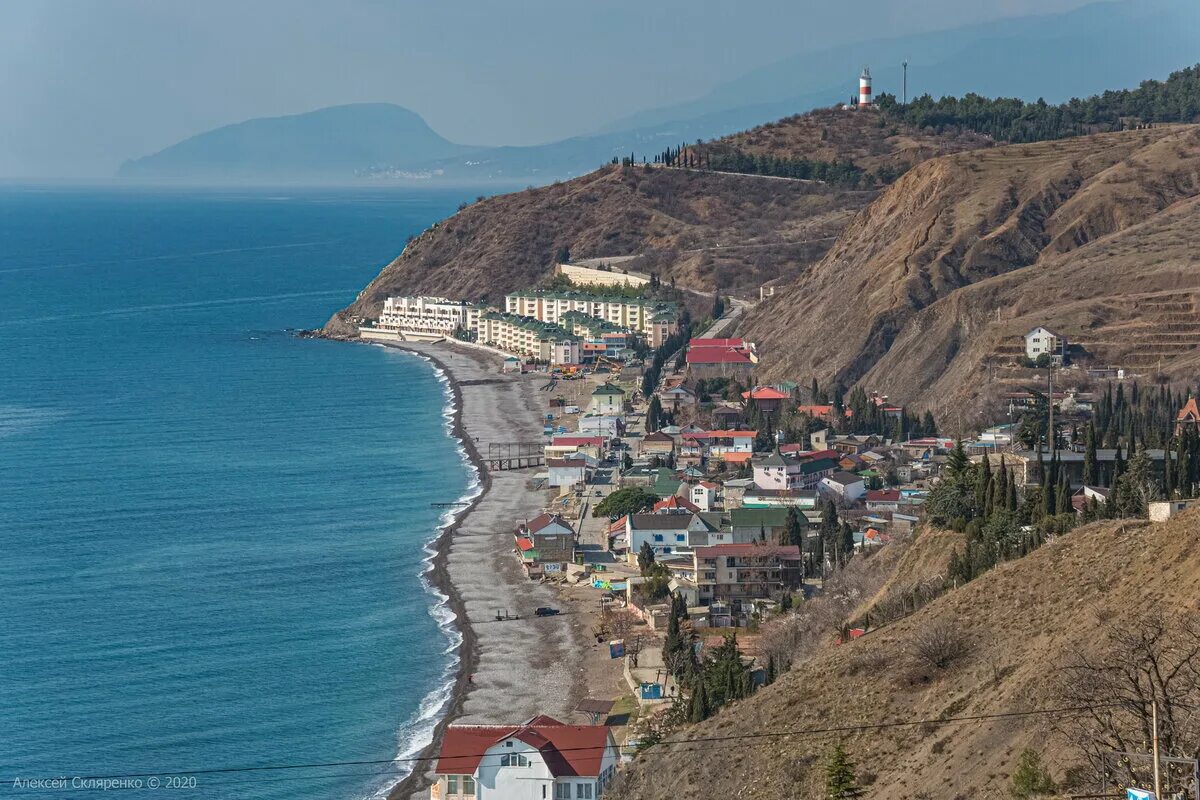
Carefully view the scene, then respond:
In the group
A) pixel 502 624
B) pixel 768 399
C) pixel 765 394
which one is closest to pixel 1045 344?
pixel 768 399

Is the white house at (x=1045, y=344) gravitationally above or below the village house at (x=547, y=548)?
above

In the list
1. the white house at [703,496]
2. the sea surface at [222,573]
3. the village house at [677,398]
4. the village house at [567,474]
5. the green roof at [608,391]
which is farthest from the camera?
the green roof at [608,391]

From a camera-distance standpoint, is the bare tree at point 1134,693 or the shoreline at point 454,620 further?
the shoreline at point 454,620

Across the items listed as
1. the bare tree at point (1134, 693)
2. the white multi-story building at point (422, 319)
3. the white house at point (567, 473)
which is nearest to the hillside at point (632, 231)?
the white multi-story building at point (422, 319)

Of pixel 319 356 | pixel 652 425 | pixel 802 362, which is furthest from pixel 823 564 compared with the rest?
pixel 319 356

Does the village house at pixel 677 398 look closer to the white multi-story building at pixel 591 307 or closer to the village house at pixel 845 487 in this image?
the village house at pixel 845 487

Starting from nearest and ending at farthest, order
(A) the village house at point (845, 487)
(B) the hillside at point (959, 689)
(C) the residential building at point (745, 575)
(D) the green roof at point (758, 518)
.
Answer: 1. (B) the hillside at point (959, 689)
2. (C) the residential building at point (745, 575)
3. (D) the green roof at point (758, 518)
4. (A) the village house at point (845, 487)

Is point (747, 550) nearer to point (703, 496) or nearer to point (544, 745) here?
point (703, 496)

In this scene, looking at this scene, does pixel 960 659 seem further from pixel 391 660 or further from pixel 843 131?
pixel 843 131
